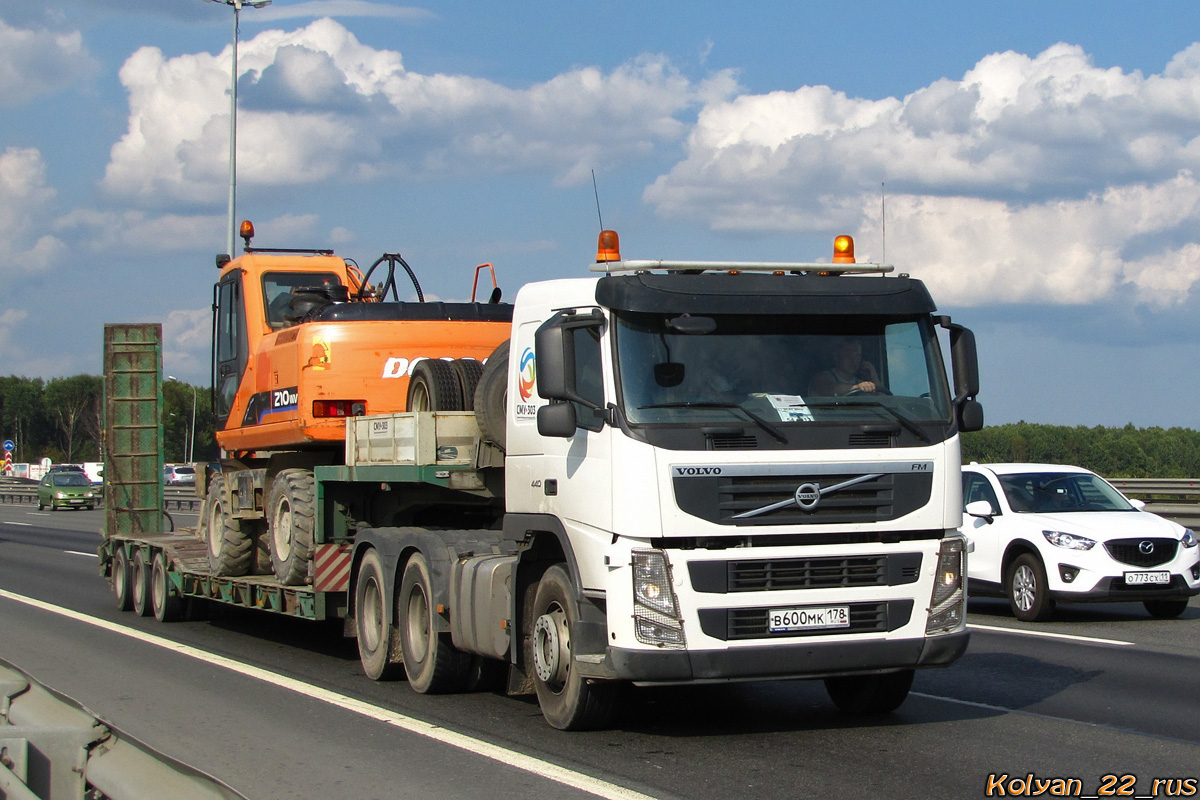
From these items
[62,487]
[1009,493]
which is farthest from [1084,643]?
[62,487]

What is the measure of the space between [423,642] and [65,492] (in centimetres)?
5019

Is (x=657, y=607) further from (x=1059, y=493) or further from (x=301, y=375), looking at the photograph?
(x=1059, y=493)

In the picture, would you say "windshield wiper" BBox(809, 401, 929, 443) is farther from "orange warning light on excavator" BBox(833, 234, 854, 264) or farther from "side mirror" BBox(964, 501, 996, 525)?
"side mirror" BBox(964, 501, 996, 525)

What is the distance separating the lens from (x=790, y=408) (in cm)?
775

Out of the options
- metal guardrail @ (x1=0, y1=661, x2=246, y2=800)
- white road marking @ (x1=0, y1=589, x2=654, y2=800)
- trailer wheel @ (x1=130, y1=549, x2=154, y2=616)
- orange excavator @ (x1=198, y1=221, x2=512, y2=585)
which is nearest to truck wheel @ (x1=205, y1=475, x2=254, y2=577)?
orange excavator @ (x1=198, y1=221, x2=512, y2=585)

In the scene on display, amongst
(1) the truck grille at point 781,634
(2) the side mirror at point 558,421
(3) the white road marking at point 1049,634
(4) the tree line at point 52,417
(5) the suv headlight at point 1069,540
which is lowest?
(3) the white road marking at point 1049,634

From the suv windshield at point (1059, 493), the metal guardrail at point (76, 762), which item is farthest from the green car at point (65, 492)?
the metal guardrail at point (76, 762)

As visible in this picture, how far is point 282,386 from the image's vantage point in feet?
43.3

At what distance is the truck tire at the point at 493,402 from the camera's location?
9.67 m

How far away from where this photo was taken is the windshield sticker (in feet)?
25.3

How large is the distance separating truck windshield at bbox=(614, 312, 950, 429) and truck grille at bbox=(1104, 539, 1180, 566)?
679 centimetres

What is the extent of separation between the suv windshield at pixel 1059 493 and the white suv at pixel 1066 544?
11 millimetres

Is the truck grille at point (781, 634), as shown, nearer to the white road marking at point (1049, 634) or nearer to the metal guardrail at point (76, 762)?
the metal guardrail at point (76, 762)

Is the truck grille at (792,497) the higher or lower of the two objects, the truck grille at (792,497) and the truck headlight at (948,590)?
the higher
